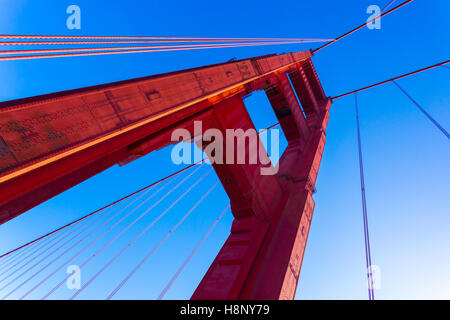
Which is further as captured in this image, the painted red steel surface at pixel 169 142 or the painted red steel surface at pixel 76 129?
the painted red steel surface at pixel 169 142

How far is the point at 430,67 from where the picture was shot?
8570mm

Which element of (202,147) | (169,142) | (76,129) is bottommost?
(202,147)

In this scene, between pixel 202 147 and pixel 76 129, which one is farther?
pixel 202 147

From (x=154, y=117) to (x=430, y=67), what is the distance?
10.8 meters

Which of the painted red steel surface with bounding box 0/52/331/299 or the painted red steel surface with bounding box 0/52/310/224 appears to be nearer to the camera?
the painted red steel surface with bounding box 0/52/310/224

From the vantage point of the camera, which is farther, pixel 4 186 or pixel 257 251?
pixel 257 251

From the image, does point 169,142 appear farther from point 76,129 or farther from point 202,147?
point 76,129

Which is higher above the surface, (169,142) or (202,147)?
(169,142)

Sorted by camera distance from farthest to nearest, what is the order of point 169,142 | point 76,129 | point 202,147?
point 202,147 < point 169,142 < point 76,129

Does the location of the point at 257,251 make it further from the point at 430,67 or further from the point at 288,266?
the point at 430,67

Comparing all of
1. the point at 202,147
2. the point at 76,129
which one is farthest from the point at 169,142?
the point at 76,129
